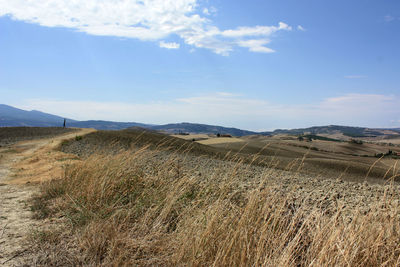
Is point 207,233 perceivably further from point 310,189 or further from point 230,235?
point 310,189

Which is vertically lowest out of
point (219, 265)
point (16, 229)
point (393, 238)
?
point (16, 229)

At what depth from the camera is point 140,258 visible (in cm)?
391

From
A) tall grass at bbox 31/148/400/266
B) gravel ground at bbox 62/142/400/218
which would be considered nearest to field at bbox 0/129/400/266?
tall grass at bbox 31/148/400/266

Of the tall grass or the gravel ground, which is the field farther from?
the gravel ground

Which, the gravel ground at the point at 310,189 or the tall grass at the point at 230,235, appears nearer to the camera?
the tall grass at the point at 230,235

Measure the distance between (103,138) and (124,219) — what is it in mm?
28742

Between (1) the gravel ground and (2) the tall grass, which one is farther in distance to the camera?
(1) the gravel ground

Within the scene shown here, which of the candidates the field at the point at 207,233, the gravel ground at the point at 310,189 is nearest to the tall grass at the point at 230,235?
the field at the point at 207,233

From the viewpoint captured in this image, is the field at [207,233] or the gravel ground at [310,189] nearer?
the field at [207,233]

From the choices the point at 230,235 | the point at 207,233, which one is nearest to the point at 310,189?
the point at 230,235

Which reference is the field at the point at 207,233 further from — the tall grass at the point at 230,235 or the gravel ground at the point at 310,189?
the gravel ground at the point at 310,189

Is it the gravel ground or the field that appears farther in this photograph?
the gravel ground

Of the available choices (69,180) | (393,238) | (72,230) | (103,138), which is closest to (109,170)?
(69,180)

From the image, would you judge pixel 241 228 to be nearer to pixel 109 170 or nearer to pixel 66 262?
pixel 66 262
